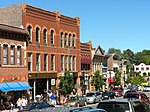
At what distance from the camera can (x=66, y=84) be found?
44375mm

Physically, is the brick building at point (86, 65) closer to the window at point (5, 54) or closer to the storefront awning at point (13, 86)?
the storefront awning at point (13, 86)

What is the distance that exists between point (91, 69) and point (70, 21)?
43.5 feet

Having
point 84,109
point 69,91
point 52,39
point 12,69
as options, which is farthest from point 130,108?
point 52,39

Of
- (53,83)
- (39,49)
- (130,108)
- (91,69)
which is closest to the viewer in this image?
(130,108)

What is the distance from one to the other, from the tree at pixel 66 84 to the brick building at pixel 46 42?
7.53 ft

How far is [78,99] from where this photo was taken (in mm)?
36125

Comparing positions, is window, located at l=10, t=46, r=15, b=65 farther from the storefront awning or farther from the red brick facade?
the storefront awning

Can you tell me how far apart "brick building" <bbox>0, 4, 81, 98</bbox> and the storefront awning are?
298cm

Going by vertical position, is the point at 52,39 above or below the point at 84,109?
above

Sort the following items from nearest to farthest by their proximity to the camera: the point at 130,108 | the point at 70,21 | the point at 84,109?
the point at 84,109, the point at 130,108, the point at 70,21

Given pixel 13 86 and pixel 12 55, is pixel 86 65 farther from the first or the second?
pixel 13 86

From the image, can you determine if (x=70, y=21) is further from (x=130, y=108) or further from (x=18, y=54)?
(x=130, y=108)

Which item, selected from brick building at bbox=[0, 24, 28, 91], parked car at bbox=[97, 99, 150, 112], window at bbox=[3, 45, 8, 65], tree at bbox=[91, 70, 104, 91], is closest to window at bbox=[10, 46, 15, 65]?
brick building at bbox=[0, 24, 28, 91]

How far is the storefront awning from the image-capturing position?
35.2 metres
